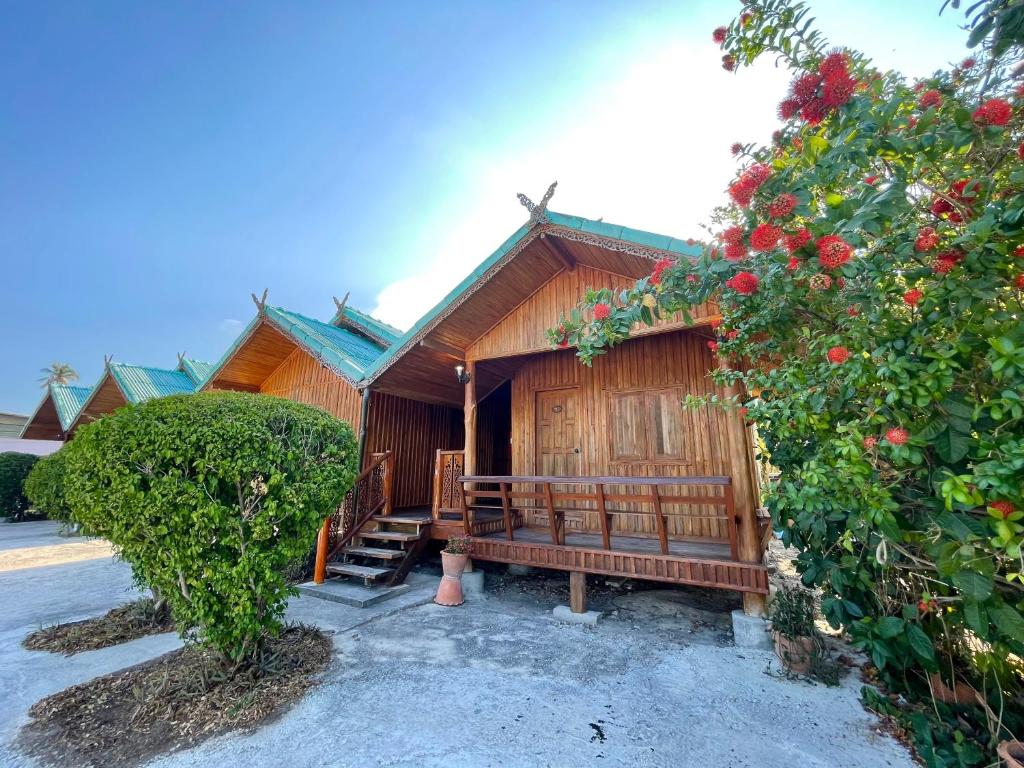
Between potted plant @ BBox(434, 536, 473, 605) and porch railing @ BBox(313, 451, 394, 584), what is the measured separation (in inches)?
72.2

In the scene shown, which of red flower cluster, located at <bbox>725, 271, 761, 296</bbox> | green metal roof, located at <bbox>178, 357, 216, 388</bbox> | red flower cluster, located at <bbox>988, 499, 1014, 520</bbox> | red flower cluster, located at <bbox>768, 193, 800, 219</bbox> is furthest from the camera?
green metal roof, located at <bbox>178, 357, 216, 388</bbox>

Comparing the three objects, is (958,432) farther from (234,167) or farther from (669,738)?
(234,167)

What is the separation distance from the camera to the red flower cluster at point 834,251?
1938mm

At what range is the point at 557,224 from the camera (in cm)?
521

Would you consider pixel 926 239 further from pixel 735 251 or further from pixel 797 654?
pixel 797 654

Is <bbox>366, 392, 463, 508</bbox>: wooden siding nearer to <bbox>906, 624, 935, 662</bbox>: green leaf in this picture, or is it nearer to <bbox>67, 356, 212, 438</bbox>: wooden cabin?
<bbox>906, 624, 935, 662</bbox>: green leaf

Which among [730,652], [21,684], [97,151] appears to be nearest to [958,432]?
[730,652]

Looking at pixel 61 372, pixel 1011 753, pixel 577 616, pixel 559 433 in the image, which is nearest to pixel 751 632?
pixel 577 616

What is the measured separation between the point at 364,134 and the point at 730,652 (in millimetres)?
13183

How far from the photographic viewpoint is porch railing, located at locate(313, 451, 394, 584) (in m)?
6.16

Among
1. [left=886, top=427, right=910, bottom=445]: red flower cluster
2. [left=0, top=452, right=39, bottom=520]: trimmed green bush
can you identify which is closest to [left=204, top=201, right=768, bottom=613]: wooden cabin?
[left=886, top=427, right=910, bottom=445]: red flower cluster

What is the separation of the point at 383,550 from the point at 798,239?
6.07 m

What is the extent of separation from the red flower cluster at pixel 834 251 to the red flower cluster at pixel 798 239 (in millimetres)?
153

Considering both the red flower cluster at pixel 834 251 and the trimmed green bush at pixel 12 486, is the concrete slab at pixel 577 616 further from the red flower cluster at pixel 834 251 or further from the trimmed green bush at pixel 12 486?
the trimmed green bush at pixel 12 486
